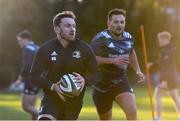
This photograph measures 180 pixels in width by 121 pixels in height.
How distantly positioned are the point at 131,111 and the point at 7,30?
29.1 m

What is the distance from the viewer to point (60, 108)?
27.1 feet

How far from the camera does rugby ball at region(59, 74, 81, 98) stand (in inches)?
322

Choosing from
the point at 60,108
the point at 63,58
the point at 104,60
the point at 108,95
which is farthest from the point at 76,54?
the point at 108,95

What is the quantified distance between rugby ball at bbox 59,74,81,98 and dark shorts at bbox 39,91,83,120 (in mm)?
114

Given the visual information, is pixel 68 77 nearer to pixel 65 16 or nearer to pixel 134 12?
pixel 65 16

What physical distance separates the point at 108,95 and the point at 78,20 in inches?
1185

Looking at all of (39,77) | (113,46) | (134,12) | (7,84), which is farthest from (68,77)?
(134,12)

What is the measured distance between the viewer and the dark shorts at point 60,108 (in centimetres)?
823

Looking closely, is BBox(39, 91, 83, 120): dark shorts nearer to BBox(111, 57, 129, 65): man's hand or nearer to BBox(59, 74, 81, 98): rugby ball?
BBox(59, 74, 81, 98): rugby ball

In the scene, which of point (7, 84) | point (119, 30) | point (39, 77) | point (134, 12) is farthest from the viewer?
point (134, 12)

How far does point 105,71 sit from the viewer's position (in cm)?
1027

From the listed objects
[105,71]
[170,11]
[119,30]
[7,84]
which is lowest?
[7,84]

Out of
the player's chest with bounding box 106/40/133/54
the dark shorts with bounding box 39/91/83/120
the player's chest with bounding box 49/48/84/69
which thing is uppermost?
the player's chest with bounding box 49/48/84/69

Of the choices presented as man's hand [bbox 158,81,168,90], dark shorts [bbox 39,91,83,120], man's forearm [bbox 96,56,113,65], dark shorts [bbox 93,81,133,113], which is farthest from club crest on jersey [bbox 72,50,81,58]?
man's hand [bbox 158,81,168,90]
